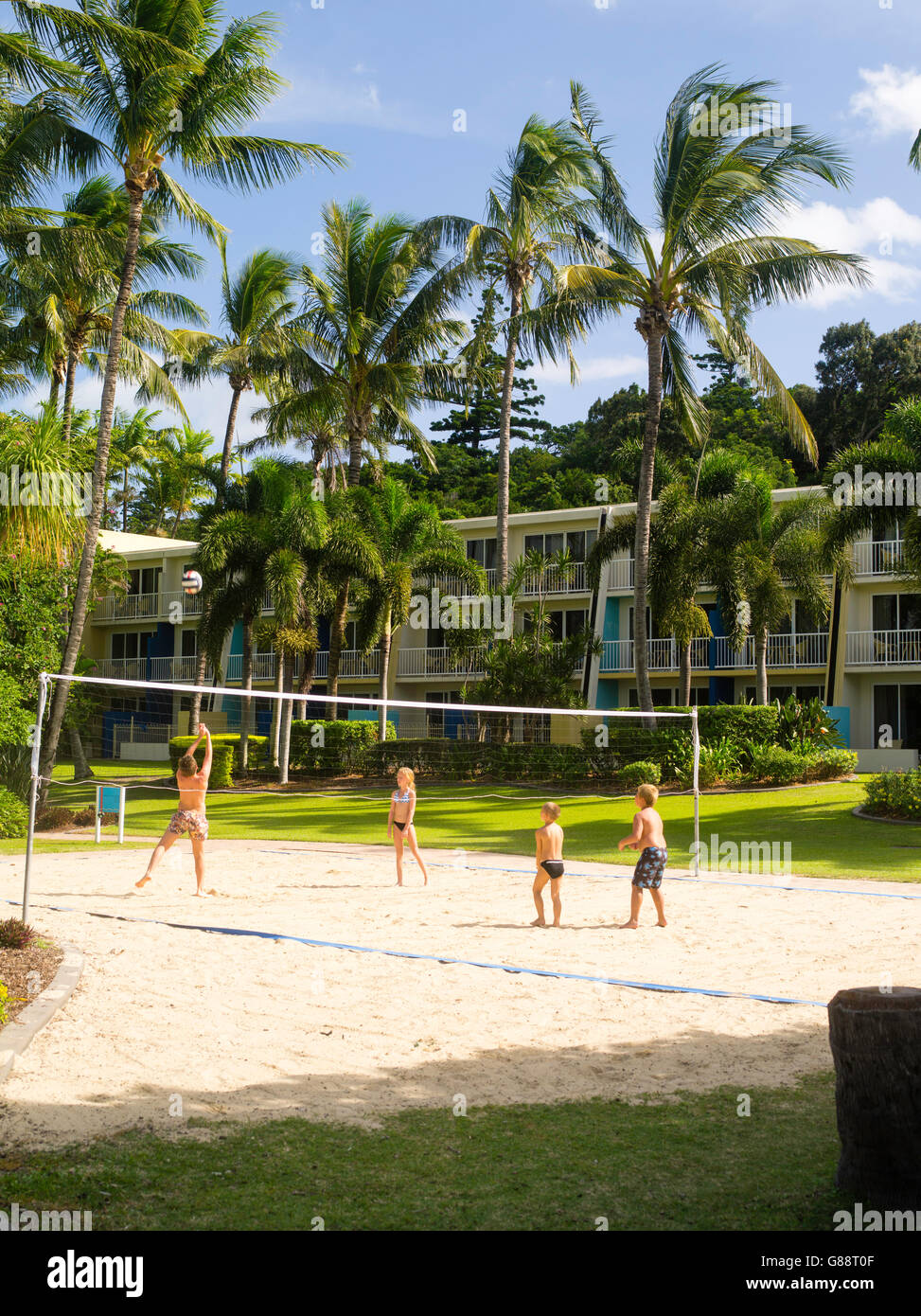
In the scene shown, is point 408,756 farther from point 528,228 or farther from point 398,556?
point 528,228

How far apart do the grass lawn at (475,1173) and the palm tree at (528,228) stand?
2344 cm

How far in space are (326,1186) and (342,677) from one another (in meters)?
36.0

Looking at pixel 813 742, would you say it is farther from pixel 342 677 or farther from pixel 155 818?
pixel 342 677

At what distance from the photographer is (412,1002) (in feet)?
25.6

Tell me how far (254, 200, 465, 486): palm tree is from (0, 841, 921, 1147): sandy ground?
20.7 meters

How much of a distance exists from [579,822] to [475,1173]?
56.9 feet

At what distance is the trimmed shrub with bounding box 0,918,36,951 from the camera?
8930 millimetres

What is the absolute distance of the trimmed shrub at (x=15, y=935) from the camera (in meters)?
8.93

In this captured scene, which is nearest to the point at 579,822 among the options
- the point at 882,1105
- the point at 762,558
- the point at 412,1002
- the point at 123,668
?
the point at 762,558

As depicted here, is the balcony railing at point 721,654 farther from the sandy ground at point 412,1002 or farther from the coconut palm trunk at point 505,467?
A: the sandy ground at point 412,1002

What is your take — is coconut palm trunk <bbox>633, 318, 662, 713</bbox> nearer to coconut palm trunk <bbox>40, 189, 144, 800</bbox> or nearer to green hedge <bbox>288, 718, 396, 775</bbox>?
green hedge <bbox>288, 718, 396, 775</bbox>

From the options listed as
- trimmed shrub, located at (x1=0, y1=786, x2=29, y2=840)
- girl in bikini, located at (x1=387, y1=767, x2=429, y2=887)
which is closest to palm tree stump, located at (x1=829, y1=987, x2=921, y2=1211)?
girl in bikini, located at (x1=387, y1=767, x2=429, y2=887)

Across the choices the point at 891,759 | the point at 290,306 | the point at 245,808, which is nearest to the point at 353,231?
the point at 290,306

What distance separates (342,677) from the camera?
40375 millimetres
